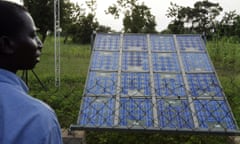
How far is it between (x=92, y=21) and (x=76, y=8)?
130 centimetres

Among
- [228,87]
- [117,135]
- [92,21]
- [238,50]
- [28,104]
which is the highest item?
[28,104]

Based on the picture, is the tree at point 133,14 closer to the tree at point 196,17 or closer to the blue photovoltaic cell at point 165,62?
the tree at point 196,17

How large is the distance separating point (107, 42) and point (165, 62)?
827mm

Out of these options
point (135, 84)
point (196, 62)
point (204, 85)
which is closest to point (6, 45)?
point (135, 84)

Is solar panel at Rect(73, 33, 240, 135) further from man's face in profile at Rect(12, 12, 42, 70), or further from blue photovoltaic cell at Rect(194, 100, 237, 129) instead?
man's face in profile at Rect(12, 12, 42, 70)

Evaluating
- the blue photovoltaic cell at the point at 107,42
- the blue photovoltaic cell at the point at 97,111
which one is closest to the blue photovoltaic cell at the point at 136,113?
the blue photovoltaic cell at the point at 97,111

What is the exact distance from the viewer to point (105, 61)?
4.93 meters

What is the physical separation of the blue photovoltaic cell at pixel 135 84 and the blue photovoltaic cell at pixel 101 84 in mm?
102

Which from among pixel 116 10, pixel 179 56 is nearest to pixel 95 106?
pixel 179 56

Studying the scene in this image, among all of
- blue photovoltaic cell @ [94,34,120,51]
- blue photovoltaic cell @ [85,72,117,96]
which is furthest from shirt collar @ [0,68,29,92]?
blue photovoltaic cell @ [94,34,120,51]

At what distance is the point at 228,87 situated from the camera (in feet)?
22.2

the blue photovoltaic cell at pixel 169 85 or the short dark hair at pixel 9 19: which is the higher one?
the short dark hair at pixel 9 19

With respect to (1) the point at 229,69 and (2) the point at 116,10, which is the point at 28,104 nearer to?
(1) the point at 229,69

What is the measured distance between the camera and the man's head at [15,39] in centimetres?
101
